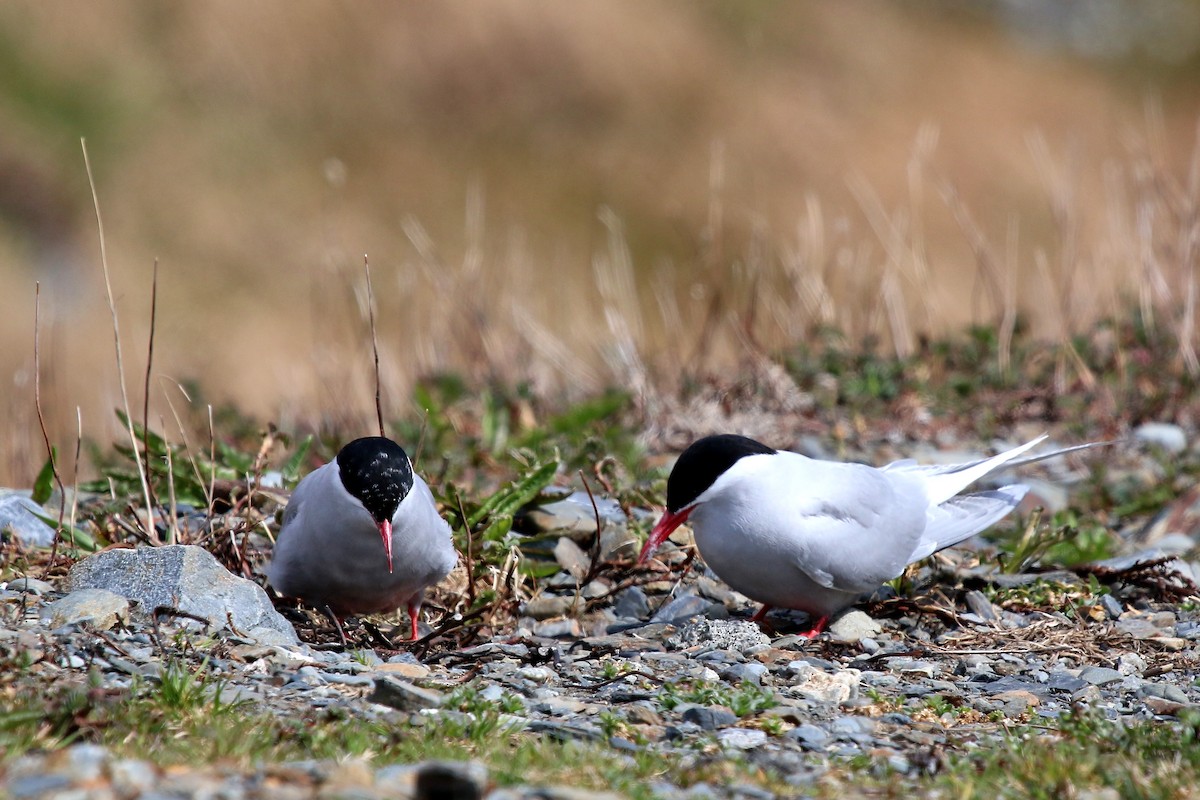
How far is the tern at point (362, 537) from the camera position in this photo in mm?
3361

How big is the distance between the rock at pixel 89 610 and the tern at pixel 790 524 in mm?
1358

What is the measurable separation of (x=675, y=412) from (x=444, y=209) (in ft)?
28.0

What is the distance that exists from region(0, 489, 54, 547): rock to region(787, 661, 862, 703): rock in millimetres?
Result: 2231

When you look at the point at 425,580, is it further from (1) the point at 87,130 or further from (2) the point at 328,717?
(1) the point at 87,130

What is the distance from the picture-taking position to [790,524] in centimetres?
359

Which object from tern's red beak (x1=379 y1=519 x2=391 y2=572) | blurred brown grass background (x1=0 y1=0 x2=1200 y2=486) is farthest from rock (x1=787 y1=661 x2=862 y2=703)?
blurred brown grass background (x1=0 y1=0 x2=1200 y2=486)

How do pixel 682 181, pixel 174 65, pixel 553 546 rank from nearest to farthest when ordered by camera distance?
pixel 553 546
pixel 174 65
pixel 682 181

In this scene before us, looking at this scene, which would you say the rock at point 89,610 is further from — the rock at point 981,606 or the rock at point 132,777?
the rock at point 981,606

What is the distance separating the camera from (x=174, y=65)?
14438 mm

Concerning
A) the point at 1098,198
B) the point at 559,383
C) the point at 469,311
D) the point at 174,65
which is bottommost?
the point at 1098,198

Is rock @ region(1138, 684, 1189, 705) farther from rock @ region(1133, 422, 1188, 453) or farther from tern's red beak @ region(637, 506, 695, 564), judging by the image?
rock @ region(1133, 422, 1188, 453)

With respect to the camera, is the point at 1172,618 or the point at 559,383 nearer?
the point at 1172,618

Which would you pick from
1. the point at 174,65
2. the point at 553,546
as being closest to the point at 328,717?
the point at 553,546

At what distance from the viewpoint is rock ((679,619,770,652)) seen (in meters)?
3.50
